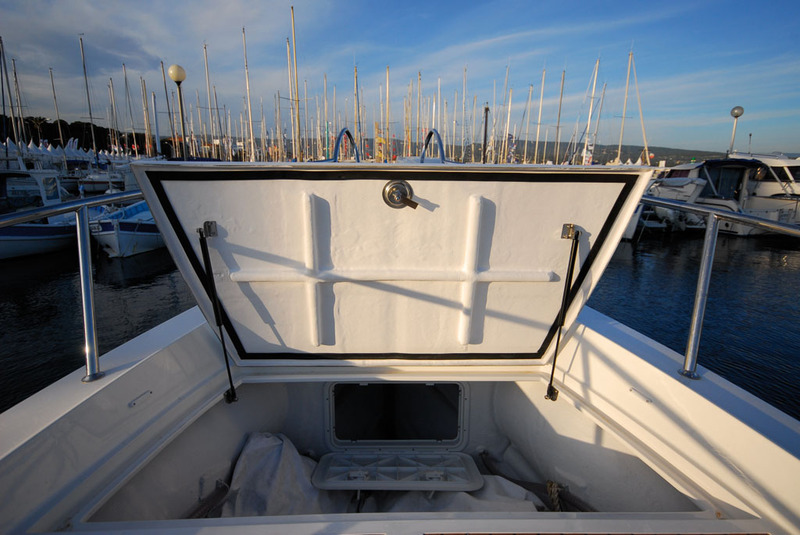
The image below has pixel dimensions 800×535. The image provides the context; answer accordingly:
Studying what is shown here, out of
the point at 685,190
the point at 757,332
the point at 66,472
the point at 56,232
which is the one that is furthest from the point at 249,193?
the point at 685,190

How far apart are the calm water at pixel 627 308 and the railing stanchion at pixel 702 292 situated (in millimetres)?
6483

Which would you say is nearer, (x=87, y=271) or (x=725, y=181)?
(x=87, y=271)

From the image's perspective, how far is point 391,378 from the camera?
261cm

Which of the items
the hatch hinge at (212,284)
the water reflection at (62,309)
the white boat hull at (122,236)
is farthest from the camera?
the white boat hull at (122,236)

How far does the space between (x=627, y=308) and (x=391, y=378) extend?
10872 millimetres

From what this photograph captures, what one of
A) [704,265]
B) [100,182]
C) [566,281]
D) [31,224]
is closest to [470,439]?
[566,281]

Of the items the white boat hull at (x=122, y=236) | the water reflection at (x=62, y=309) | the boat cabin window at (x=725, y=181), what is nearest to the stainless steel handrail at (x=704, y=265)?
the water reflection at (x=62, y=309)

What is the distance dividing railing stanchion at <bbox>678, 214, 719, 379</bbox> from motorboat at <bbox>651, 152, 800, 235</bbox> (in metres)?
24.9

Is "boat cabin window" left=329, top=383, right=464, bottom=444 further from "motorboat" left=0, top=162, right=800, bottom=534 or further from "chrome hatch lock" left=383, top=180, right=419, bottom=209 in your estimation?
"chrome hatch lock" left=383, top=180, right=419, bottom=209

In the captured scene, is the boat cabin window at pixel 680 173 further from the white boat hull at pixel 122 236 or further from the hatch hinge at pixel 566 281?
the white boat hull at pixel 122 236

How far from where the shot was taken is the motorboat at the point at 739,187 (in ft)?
72.1

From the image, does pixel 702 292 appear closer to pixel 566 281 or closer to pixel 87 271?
pixel 566 281

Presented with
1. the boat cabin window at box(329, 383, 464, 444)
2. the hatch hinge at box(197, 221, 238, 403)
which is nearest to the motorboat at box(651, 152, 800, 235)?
the boat cabin window at box(329, 383, 464, 444)

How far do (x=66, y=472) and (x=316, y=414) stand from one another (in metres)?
1.67
